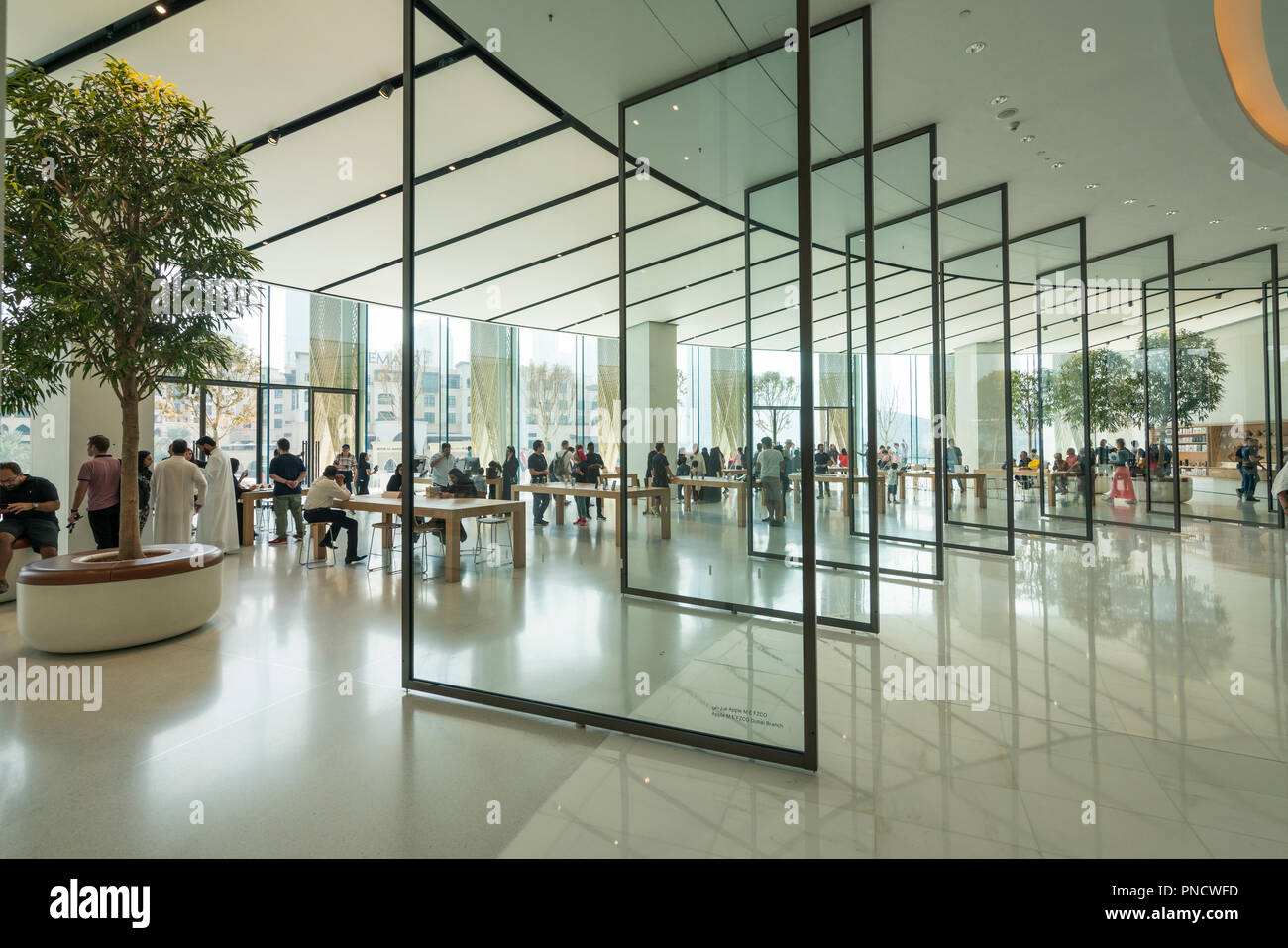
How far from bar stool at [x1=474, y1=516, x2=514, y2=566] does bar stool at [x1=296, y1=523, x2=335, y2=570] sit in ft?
8.81

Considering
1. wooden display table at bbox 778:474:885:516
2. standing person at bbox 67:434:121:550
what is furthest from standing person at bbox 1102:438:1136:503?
Result: standing person at bbox 67:434:121:550

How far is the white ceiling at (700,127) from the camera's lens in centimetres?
448

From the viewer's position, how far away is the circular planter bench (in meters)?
4.57

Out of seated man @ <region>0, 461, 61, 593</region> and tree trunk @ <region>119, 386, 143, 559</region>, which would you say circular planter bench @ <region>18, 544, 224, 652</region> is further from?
seated man @ <region>0, 461, 61, 593</region>

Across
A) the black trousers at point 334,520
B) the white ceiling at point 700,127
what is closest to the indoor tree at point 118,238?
the white ceiling at point 700,127

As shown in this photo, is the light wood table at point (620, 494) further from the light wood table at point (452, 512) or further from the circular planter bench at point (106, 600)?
the circular planter bench at point (106, 600)

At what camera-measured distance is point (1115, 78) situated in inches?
223

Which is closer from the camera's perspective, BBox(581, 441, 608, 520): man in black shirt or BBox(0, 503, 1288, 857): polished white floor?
BBox(0, 503, 1288, 857): polished white floor

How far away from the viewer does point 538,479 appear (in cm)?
1182

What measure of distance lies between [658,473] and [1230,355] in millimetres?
12429

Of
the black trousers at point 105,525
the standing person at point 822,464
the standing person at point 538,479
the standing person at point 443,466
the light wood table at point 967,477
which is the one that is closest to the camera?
the standing person at point 822,464

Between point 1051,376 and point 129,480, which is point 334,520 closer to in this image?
point 129,480

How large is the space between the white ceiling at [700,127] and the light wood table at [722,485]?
1.00 metres

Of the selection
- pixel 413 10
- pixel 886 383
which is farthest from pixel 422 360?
pixel 886 383
